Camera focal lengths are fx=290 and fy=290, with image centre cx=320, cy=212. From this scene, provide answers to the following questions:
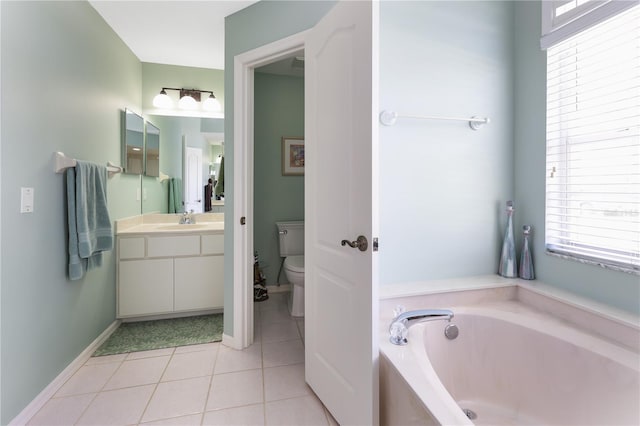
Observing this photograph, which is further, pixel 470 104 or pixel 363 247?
pixel 470 104

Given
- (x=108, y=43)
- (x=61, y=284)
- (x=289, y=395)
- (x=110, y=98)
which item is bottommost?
(x=289, y=395)

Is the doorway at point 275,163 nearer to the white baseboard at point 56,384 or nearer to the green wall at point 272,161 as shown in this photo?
the green wall at point 272,161

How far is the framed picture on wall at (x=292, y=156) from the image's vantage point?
3.34 meters

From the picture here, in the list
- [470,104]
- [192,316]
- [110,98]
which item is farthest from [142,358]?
[470,104]

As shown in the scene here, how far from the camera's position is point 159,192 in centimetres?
295

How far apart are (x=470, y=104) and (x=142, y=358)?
9.08ft

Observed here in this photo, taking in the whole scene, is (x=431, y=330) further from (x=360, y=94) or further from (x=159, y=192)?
(x=159, y=192)

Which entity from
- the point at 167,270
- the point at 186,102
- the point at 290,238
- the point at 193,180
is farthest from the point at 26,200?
the point at 290,238

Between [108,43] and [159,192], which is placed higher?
[108,43]

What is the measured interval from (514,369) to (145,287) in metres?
2.69

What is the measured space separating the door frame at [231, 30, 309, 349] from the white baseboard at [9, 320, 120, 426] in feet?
3.17

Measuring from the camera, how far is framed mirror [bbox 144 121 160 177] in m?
2.88

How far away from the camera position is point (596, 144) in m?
1.41

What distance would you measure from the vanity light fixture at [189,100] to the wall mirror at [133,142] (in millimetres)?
260
